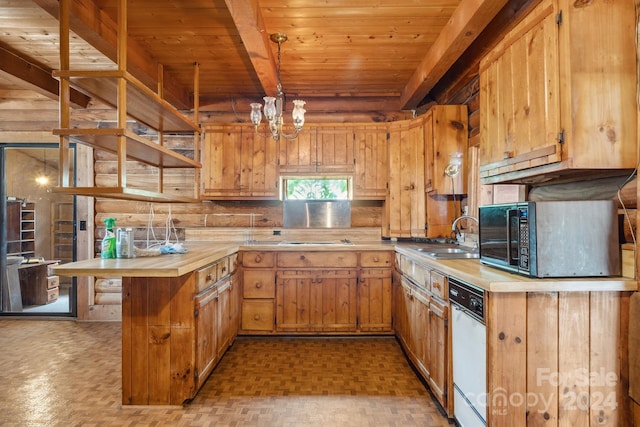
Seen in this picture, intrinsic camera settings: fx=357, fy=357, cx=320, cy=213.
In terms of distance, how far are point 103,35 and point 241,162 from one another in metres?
1.68

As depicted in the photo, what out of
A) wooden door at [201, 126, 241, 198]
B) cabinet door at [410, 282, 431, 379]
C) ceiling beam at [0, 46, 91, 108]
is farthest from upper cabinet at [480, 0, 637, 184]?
ceiling beam at [0, 46, 91, 108]

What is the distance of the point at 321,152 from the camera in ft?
12.5

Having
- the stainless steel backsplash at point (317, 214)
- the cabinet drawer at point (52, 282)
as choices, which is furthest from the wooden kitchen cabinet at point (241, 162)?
the cabinet drawer at point (52, 282)

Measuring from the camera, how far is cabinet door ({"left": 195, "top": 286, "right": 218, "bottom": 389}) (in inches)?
89.6

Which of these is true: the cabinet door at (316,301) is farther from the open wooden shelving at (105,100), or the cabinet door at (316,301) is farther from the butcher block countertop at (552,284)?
the butcher block countertop at (552,284)

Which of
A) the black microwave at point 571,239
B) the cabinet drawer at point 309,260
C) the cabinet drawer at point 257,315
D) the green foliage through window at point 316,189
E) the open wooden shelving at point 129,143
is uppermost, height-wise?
the open wooden shelving at point 129,143

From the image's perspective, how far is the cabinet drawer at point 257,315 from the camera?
134 inches

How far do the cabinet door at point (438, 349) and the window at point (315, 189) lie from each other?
1854 millimetres

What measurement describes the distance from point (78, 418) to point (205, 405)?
712mm

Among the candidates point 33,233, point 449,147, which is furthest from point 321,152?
point 33,233

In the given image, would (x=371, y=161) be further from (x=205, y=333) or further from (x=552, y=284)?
(x=552, y=284)

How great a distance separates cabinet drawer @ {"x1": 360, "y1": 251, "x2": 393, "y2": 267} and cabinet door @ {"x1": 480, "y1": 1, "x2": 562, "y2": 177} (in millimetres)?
1482

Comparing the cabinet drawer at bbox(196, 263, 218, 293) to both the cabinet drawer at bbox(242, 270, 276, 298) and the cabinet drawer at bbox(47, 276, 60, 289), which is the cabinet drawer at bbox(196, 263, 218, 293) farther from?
the cabinet drawer at bbox(47, 276, 60, 289)

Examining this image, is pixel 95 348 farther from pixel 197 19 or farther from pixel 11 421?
pixel 197 19
